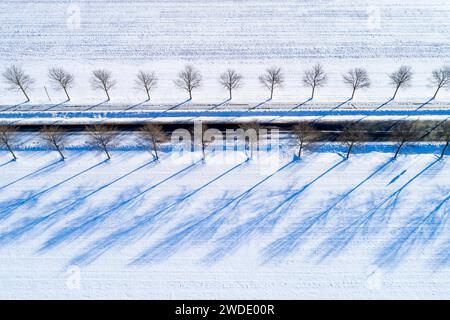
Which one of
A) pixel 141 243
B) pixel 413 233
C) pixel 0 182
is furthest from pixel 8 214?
pixel 413 233

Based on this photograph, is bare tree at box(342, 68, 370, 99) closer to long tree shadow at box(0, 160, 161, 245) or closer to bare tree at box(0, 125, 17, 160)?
long tree shadow at box(0, 160, 161, 245)

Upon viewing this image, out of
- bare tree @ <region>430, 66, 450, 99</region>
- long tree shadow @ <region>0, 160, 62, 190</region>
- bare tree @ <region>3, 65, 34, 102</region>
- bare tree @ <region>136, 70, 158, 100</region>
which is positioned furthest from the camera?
bare tree @ <region>136, 70, 158, 100</region>

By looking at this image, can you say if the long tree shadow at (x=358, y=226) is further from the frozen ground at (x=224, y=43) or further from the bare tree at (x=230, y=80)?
the bare tree at (x=230, y=80)

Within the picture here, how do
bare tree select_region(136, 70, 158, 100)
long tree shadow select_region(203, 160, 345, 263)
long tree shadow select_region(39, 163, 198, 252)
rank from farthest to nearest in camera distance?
bare tree select_region(136, 70, 158, 100) < long tree shadow select_region(39, 163, 198, 252) < long tree shadow select_region(203, 160, 345, 263)

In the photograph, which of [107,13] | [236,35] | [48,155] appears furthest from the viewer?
[107,13]

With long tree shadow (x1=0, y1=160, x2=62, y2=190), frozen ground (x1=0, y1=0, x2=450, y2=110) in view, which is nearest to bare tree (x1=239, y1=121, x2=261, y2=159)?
frozen ground (x1=0, y1=0, x2=450, y2=110)

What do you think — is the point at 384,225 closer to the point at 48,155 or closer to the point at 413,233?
the point at 413,233
